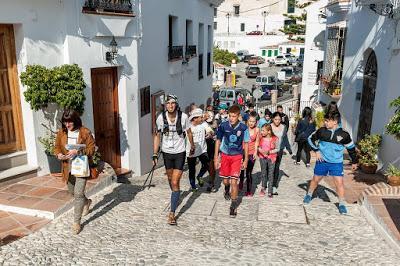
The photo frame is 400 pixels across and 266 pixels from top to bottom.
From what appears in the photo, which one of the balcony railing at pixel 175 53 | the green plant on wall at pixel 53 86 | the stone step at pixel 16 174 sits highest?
the balcony railing at pixel 175 53

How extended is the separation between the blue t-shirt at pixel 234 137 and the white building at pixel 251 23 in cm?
5750

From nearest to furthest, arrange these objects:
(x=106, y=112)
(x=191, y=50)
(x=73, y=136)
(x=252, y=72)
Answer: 1. (x=73, y=136)
2. (x=106, y=112)
3. (x=191, y=50)
4. (x=252, y=72)

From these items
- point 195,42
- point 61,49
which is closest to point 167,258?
point 61,49

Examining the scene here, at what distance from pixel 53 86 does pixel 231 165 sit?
3344 mm

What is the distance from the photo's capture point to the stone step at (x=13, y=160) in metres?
6.79

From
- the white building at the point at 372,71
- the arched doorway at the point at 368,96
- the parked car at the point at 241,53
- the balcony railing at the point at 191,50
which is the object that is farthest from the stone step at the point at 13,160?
the parked car at the point at 241,53

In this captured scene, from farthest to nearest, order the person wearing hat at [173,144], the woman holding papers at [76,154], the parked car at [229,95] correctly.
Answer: the parked car at [229,95], the person wearing hat at [173,144], the woman holding papers at [76,154]

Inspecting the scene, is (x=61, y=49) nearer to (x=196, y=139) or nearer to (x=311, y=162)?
(x=196, y=139)

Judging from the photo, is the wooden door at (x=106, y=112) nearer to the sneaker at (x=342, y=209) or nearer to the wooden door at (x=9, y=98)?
the wooden door at (x=9, y=98)

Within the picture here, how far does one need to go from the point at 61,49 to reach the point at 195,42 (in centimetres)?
899

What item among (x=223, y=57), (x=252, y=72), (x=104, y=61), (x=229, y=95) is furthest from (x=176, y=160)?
(x=223, y=57)

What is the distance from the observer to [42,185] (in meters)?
6.69

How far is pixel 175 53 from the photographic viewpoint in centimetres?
1288

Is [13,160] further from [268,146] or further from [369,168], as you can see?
[369,168]
